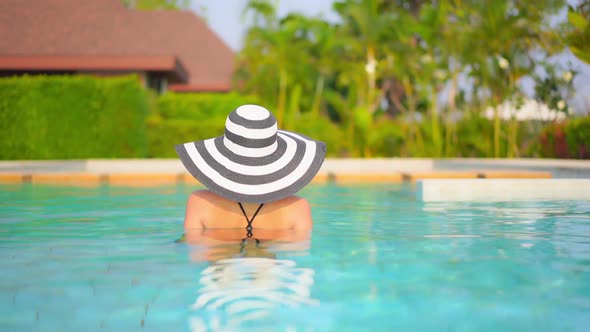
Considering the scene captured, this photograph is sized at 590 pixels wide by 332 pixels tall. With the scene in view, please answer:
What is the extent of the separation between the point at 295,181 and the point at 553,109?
2128 centimetres

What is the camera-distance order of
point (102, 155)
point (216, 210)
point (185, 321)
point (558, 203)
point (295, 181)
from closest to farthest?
point (185, 321)
point (295, 181)
point (216, 210)
point (558, 203)
point (102, 155)

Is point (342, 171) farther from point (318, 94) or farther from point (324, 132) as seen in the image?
point (318, 94)

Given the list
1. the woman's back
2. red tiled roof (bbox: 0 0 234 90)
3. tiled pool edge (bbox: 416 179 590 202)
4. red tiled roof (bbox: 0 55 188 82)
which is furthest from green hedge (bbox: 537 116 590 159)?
the woman's back

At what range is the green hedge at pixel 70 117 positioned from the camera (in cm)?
2291

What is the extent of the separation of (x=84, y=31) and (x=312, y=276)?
30.0 metres

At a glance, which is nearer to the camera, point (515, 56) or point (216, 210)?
point (216, 210)

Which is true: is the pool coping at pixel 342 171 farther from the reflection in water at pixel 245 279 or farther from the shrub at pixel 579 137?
the reflection in water at pixel 245 279

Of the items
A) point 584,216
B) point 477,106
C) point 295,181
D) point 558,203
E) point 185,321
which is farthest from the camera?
point 477,106

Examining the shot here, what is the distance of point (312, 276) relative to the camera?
564cm

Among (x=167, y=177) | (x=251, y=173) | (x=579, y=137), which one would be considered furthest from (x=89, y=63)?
(x=251, y=173)

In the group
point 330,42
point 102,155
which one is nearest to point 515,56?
point 330,42

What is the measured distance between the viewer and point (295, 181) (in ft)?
16.9

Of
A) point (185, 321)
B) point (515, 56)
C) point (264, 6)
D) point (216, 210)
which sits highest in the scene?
point (264, 6)

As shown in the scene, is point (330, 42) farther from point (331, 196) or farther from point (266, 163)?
point (266, 163)
